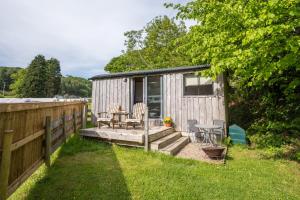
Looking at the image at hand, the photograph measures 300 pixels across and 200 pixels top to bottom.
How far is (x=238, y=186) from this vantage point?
11.3ft

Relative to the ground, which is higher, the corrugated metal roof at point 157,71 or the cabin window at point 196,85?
the corrugated metal roof at point 157,71

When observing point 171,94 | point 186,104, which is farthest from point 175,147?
point 171,94

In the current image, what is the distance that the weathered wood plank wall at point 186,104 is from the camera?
22.2 feet

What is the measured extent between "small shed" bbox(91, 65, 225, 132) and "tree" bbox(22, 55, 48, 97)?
43.9 m

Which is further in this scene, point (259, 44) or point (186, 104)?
point (186, 104)

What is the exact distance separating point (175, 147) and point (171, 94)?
2.54 m

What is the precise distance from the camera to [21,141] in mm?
2674

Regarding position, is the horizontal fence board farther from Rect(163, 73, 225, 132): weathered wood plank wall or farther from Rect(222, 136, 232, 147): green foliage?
Rect(222, 136, 232, 147): green foliage

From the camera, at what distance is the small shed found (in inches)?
271

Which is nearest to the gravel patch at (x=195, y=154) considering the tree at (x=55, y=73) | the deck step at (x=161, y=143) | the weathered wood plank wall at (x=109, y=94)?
the deck step at (x=161, y=143)

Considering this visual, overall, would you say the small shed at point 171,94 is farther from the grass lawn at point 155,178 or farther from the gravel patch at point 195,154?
the grass lawn at point 155,178

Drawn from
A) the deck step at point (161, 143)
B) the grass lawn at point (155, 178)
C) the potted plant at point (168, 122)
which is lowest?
the grass lawn at point (155, 178)

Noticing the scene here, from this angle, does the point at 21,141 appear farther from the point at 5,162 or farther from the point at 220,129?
the point at 220,129

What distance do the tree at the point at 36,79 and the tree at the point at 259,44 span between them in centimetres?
4664
